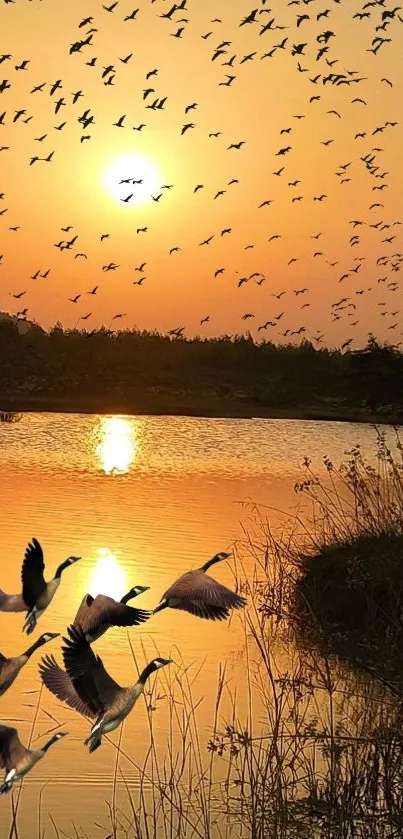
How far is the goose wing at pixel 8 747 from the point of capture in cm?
545

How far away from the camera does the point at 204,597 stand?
6.22 meters

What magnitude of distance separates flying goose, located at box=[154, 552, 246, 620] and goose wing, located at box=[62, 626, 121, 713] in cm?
71

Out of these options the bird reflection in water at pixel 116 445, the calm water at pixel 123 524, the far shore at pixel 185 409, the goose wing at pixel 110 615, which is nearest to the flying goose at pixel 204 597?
the goose wing at pixel 110 615

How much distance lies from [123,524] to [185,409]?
4618cm

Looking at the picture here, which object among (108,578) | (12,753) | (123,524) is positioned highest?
(123,524)

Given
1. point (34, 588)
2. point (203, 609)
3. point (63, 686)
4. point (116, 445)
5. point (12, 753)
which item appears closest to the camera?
point (12, 753)

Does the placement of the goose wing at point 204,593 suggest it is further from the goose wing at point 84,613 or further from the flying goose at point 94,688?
the flying goose at point 94,688

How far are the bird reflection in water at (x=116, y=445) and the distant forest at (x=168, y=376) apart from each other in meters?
8.34

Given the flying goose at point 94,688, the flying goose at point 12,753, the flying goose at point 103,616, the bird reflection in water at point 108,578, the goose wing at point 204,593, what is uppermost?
the bird reflection in water at point 108,578

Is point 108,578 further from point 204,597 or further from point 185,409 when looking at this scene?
point 185,409

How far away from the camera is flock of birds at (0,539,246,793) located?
523 centimetres

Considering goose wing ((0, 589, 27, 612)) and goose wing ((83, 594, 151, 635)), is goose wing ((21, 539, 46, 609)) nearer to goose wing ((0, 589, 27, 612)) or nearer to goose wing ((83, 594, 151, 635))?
goose wing ((0, 589, 27, 612))

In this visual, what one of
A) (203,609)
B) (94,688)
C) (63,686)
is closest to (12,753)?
(63,686)

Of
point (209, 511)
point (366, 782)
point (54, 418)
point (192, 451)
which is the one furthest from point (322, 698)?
point (54, 418)
